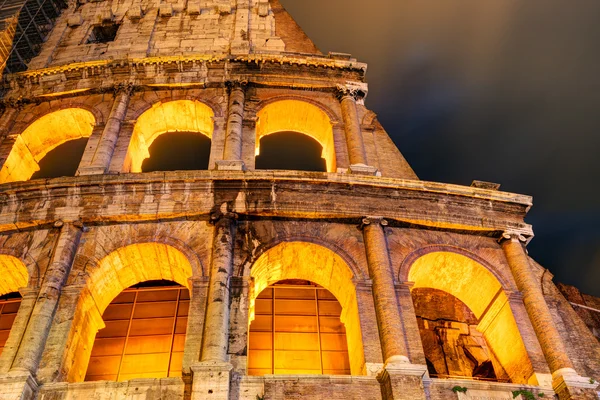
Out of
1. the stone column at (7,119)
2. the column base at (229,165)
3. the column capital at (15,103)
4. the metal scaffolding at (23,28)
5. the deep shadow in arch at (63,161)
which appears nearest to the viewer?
the column base at (229,165)

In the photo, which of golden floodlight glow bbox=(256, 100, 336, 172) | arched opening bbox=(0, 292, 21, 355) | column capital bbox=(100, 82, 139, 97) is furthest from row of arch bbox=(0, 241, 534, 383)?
column capital bbox=(100, 82, 139, 97)

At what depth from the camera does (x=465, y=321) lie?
1559cm

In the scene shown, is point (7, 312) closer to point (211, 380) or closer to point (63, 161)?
point (63, 161)

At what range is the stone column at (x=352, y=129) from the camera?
43.4 ft

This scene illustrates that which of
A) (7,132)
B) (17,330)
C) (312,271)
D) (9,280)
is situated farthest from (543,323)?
(7,132)

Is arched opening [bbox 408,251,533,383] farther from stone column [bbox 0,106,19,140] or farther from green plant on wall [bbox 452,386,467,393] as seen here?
stone column [bbox 0,106,19,140]

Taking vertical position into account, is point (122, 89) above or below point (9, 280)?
above

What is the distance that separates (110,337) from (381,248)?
6366 mm

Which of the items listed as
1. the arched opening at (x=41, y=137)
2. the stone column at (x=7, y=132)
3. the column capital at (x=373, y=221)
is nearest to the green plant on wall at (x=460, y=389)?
the column capital at (x=373, y=221)

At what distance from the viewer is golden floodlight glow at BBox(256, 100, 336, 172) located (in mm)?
14594

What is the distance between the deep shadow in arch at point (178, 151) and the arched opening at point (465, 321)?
29.7 ft

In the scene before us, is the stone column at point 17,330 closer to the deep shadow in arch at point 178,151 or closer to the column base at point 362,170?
the column base at point 362,170

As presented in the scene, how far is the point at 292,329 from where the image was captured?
12672 millimetres

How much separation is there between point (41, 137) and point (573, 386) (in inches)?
534
